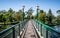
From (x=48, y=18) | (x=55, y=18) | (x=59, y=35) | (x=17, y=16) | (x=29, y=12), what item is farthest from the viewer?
(x=29, y=12)

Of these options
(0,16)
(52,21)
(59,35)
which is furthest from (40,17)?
(59,35)

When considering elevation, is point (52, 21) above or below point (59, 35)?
below

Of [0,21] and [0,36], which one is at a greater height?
[0,36]

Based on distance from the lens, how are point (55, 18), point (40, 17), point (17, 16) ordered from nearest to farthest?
point (40, 17), point (17, 16), point (55, 18)

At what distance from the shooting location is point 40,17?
62.8 meters

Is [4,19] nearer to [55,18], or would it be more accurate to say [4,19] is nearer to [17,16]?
[17,16]

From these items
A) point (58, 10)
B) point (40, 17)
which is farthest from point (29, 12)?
point (40, 17)

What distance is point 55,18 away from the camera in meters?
81.4

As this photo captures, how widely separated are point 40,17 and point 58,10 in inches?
1558

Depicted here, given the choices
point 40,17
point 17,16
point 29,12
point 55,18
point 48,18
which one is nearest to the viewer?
point 40,17

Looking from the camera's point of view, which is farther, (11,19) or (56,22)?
(56,22)

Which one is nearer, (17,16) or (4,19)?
(17,16)

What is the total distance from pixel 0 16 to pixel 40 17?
2890cm

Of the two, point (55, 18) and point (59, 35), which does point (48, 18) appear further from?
point (59, 35)
